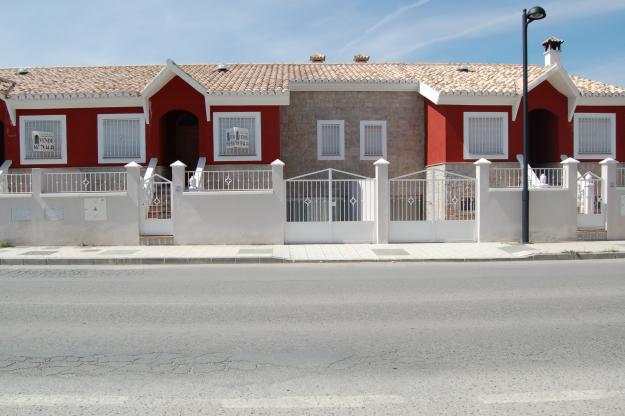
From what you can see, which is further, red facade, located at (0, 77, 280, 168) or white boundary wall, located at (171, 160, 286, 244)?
red facade, located at (0, 77, 280, 168)

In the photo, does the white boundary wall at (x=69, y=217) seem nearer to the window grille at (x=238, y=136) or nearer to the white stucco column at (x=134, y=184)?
the white stucco column at (x=134, y=184)

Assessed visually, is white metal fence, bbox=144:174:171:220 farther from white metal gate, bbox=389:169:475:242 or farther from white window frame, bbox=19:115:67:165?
white metal gate, bbox=389:169:475:242

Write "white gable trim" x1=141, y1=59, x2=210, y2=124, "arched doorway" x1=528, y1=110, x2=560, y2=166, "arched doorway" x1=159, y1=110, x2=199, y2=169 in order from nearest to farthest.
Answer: "white gable trim" x1=141, y1=59, x2=210, y2=124, "arched doorway" x1=528, y1=110, x2=560, y2=166, "arched doorway" x1=159, y1=110, x2=199, y2=169

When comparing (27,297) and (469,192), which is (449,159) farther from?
(27,297)

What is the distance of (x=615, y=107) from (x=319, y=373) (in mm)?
19085

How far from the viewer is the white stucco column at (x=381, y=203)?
1479 cm

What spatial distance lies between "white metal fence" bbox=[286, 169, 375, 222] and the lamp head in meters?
6.08

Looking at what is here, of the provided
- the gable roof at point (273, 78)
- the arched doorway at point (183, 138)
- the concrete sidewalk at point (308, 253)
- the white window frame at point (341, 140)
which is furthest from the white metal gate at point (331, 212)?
the arched doorway at point (183, 138)

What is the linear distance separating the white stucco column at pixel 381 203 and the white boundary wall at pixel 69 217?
6601 mm

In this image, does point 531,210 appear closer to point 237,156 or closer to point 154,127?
point 237,156

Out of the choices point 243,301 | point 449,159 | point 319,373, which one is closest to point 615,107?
point 449,159

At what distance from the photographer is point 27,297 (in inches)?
333

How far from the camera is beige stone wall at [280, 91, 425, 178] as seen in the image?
1995cm

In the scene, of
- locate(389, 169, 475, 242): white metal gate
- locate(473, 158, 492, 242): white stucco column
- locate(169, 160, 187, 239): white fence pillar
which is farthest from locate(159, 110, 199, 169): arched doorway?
locate(473, 158, 492, 242): white stucco column
